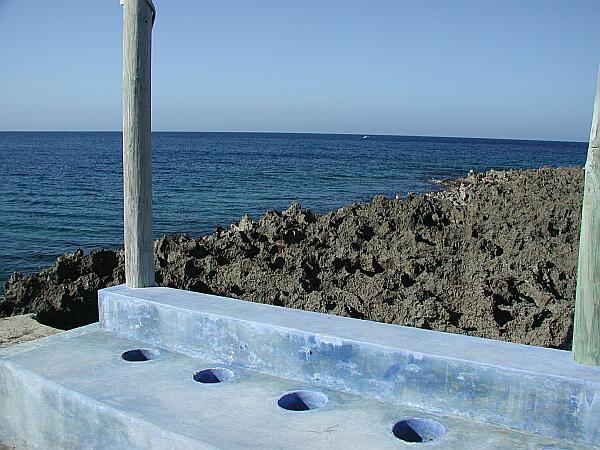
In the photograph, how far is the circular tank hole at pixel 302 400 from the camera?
12.6ft

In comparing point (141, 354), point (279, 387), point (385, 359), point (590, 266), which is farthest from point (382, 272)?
point (590, 266)

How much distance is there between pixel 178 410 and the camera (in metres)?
3.62

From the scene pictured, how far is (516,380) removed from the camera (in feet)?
11.1

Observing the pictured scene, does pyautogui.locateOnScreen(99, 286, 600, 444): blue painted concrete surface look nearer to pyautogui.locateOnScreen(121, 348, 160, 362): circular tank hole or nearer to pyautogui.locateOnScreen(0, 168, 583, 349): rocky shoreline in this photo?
pyautogui.locateOnScreen(121, 348, 160, 362): circular tank hole

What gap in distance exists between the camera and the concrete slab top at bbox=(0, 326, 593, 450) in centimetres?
330

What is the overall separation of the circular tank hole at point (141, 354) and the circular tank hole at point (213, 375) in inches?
19.9

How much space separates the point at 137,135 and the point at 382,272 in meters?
5.10

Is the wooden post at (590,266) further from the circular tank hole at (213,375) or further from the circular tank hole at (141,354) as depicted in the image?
the circular tank hole at (141,354)

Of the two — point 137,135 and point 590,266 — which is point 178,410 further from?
point 590,266

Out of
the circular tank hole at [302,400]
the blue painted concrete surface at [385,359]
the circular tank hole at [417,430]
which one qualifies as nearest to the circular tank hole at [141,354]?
the blue painted concrete surface at [385,359]

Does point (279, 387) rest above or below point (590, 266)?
below

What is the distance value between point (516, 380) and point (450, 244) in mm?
7668

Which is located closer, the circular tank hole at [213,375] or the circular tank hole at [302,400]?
the circular tank hole at [302,400]

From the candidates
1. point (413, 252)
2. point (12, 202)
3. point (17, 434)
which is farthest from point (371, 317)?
point (12, 202)
